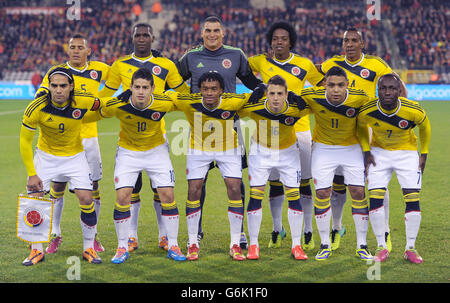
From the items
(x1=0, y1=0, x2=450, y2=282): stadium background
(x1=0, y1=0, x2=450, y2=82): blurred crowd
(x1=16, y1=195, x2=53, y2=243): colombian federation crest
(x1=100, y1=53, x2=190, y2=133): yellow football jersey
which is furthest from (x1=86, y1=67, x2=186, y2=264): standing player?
(x1=0, y1=0, x2=450, y2=82): blurred crowd

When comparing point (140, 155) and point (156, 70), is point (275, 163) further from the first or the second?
point (156, 70)

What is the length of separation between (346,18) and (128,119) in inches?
1123

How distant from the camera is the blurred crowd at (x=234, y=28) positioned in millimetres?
30297

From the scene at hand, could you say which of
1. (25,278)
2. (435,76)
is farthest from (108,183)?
(435,76)

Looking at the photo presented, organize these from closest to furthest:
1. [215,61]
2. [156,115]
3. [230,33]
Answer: [156,115] < [215,61] < [230,33]

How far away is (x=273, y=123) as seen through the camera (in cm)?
580

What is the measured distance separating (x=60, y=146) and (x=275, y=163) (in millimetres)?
2253

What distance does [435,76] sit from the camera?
2631 centimetres

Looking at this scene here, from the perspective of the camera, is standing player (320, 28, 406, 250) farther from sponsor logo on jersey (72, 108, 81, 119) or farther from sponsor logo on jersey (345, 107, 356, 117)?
sponsor logo on jersey (72, 108, 81, 119)

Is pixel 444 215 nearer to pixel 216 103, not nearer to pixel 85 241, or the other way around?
pixel 216 103

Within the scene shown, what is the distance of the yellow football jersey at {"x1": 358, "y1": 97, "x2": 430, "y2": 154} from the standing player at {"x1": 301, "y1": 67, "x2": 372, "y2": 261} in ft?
0.41

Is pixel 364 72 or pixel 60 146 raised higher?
pixel 364 72

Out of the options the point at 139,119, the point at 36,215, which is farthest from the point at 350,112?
the point at 36,215

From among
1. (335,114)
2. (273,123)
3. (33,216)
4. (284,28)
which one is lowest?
(33,216)
